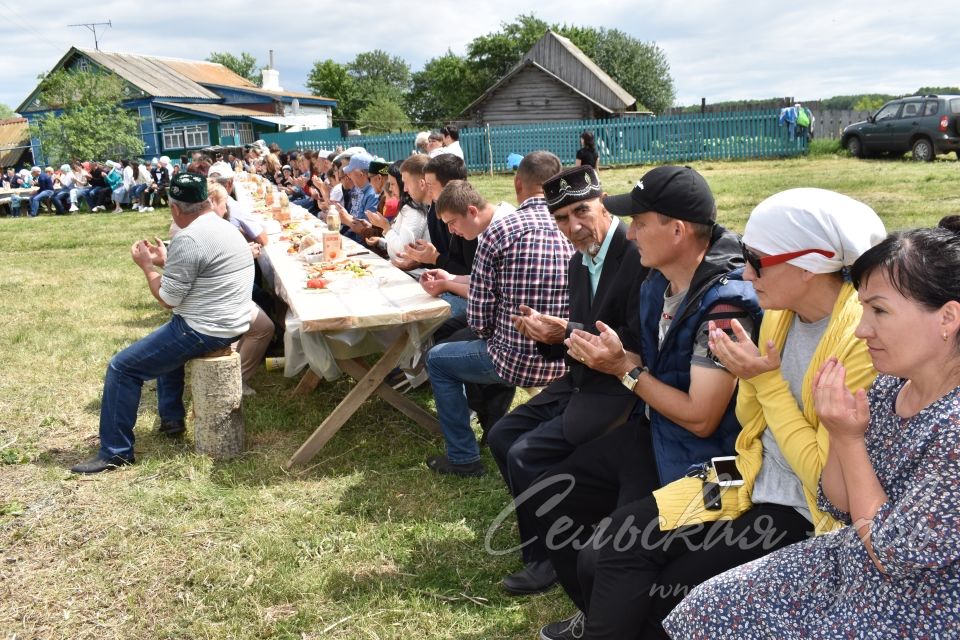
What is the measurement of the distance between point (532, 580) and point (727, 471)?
124 cm

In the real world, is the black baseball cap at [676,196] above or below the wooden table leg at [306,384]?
above

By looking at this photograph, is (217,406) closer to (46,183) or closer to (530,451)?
(530,451)

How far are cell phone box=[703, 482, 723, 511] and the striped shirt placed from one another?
10.7 feet

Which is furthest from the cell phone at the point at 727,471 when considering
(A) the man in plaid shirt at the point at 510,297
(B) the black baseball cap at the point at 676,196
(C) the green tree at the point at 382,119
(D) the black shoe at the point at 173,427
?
(C) the green tree at the point at 382,119

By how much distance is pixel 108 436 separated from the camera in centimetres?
455

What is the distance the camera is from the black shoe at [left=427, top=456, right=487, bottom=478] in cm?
427

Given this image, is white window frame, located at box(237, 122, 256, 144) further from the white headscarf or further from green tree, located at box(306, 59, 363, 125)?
the white headscarf

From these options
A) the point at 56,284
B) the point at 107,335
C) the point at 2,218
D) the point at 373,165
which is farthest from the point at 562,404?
the point at 2,218

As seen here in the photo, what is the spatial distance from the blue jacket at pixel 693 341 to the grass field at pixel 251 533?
0.94m

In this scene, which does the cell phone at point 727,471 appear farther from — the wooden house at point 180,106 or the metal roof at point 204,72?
the metal roof at point 204,72

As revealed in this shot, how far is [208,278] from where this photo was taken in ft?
15.0

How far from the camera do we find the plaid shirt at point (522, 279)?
376 centimetres

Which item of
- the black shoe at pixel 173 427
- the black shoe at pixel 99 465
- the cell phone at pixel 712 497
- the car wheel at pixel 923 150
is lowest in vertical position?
the black shoe at pixel 99 465

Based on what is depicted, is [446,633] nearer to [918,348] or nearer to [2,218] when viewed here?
[918,348]
